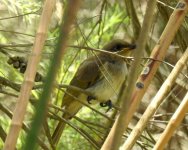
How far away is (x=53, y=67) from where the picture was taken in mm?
383

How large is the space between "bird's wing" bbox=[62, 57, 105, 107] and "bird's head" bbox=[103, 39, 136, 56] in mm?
78

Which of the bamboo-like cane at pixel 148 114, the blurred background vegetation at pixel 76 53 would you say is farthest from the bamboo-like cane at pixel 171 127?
the blurred background vegetation at pixel 76 53

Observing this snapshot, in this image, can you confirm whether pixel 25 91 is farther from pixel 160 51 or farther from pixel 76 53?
pixel 76 53

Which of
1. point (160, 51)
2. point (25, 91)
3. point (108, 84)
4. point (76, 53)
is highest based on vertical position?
point (108, 84)

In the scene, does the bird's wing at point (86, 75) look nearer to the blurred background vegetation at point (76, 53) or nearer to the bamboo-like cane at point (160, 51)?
the blurred background vegetation at point (76, 53)

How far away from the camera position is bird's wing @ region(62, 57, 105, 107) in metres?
2.50

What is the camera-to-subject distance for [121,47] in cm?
246

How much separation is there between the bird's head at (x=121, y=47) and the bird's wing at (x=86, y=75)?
8 centimetres

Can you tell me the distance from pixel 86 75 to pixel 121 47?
23 cm

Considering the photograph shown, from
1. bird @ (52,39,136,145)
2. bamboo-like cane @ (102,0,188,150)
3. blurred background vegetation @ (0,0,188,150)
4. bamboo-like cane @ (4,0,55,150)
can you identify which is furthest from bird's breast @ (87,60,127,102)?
bamboo-like cane @ (4,0,55,150)

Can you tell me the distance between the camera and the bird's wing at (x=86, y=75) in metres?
2.50

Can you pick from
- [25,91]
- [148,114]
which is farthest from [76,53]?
[25,91]

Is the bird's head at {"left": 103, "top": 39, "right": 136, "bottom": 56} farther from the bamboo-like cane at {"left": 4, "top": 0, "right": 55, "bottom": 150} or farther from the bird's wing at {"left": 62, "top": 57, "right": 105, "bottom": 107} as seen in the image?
the bamboo-like cane at {"left": 4, "top": 0, "right": 55, "bottom": 150}

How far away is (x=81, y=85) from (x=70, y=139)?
365mm
